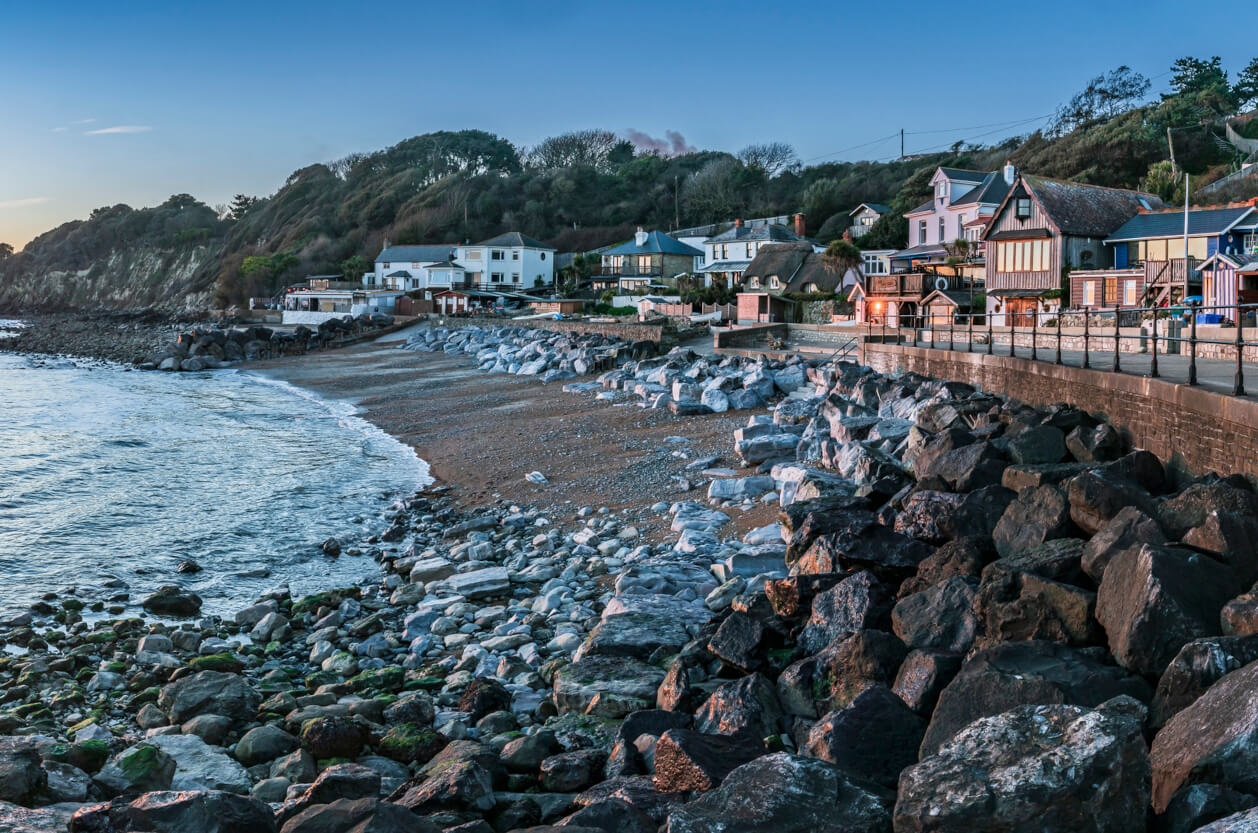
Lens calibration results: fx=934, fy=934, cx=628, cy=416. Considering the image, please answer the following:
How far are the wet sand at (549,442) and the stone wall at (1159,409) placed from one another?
4.35 m

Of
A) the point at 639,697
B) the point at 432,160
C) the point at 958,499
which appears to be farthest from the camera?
the point at 432,160

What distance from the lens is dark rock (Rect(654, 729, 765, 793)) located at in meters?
4.98

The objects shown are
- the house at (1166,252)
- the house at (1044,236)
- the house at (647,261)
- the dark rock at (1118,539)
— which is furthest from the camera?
the house at (647,261)

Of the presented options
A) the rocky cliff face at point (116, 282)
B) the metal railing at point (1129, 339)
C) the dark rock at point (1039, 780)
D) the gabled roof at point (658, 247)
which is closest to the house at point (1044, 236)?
the metal railing at point (1129, 339)

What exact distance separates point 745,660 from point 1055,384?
8882 mm

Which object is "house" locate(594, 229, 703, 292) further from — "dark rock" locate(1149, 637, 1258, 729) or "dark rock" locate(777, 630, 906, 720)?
"dark rock" locate(1149, 637, 1258, 729)

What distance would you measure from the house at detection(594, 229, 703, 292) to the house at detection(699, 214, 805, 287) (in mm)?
2852

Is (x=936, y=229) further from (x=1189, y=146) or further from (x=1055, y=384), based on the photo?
(x=1055, y=384)

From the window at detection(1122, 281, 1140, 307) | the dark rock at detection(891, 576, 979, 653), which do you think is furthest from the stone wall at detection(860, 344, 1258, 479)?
the window at detection(1122, 281, 1140, 307)

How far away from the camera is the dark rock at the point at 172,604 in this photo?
10.6 m

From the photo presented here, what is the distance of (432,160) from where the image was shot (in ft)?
430

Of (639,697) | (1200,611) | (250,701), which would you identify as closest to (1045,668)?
(1200,611)

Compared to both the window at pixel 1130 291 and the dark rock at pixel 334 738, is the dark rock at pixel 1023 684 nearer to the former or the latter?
the dark rock at pixel 334 738

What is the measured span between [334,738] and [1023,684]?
4480mm
